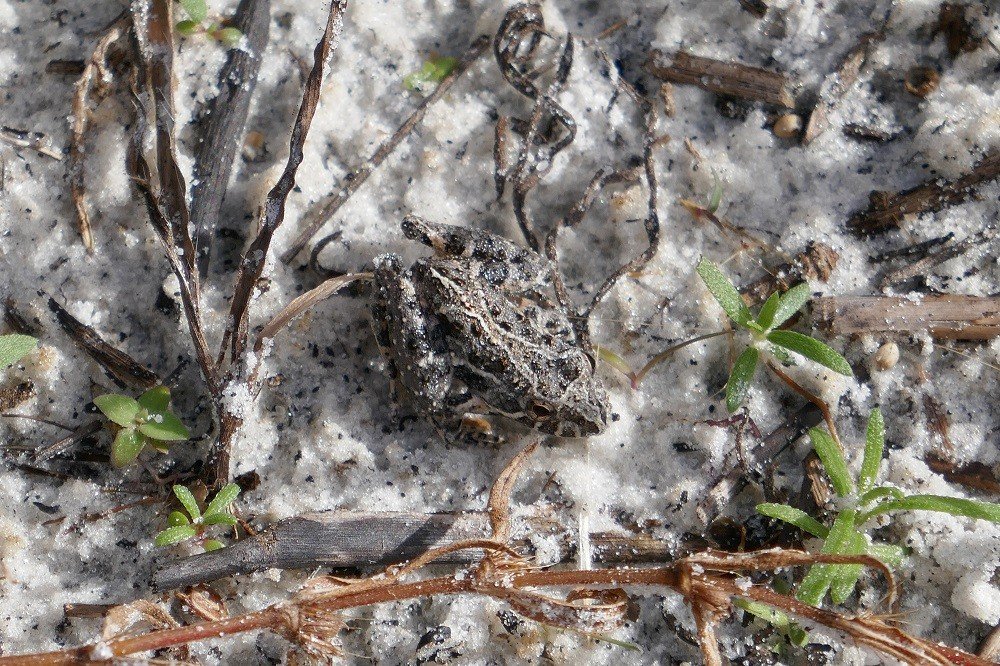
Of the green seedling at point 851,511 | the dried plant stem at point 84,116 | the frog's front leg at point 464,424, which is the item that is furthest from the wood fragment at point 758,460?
the dried plant stem at point 84,116

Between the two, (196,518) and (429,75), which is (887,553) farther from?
(429,75)

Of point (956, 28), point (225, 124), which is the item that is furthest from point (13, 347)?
point (956, 28)

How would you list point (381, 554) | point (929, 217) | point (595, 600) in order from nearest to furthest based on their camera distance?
point (595, 600) < point (381, 554) < point (929, 217)

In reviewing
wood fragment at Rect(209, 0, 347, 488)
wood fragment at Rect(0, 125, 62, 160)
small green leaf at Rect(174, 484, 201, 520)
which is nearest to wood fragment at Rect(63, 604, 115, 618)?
small green leaf at Rect(174, 484, 201, 520)

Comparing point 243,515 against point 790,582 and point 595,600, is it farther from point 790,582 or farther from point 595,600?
point 790,582

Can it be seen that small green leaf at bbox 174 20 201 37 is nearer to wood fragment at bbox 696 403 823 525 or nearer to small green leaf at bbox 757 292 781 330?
small green leaf at bbox 757 292 781 330

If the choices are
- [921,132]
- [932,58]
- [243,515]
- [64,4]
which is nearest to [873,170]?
[921,132]
